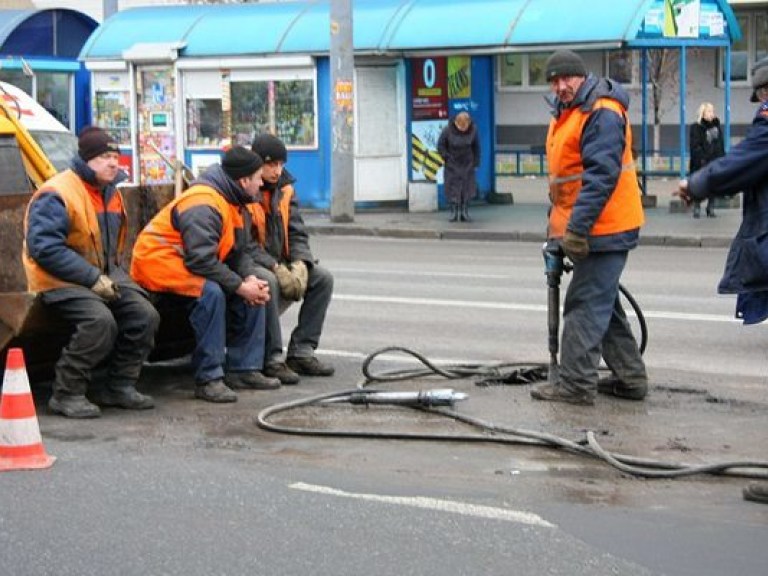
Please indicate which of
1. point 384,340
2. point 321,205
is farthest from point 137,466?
point 321,205

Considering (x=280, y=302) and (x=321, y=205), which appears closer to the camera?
(x=280, y=302)

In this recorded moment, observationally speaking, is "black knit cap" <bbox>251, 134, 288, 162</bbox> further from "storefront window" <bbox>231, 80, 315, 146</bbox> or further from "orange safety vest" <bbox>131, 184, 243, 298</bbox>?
"storefront window" <bbox>231, 80, 315, 146</bbox>

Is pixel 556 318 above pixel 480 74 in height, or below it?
below

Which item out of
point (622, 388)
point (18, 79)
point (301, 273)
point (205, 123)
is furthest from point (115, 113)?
point (622, 388)

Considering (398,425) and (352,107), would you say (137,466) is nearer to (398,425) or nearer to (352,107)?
(398,425)

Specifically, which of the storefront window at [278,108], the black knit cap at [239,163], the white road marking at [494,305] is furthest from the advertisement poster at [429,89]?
the black knit cap at [239,163]

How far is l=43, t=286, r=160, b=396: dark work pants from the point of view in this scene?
810 cm

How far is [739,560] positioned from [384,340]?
581 centimetres

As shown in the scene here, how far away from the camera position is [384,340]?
1120cm

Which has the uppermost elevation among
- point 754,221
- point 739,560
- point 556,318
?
point 754,221

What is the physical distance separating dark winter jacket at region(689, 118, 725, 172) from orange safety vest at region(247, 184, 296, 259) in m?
14.0

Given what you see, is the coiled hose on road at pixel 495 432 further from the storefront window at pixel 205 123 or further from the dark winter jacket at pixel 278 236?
the storefront window at pixel 205 123

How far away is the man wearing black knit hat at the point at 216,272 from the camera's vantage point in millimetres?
8609

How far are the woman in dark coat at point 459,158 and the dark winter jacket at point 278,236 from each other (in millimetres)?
13367
